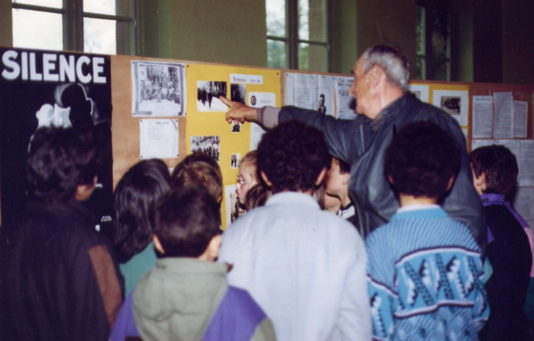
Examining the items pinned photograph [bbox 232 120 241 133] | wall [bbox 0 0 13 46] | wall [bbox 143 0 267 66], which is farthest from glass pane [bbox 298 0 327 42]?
wall [bbox 0 0 13 46]

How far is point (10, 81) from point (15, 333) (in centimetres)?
110

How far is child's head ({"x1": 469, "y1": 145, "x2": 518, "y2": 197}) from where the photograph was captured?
10.1ft

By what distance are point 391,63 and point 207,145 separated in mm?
1171

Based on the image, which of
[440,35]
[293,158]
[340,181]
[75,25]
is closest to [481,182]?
[340,181]

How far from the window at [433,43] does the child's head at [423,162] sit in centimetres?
483

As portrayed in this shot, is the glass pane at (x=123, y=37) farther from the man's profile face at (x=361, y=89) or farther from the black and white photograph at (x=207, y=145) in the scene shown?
the man's profile face at (x=361, y=89)

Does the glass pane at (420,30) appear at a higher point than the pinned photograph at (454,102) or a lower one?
higher

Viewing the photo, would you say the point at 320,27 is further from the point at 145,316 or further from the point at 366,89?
the point at 145,316

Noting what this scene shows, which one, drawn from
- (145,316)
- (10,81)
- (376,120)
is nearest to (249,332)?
(145,316)

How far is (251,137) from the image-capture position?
10.7ft

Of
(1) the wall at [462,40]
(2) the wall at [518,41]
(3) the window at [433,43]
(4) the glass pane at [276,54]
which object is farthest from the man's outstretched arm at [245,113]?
(2) the wall at [518,41]

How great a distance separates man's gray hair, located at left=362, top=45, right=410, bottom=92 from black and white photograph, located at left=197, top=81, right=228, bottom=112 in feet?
3.22

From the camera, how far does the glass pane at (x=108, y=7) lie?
3812mm

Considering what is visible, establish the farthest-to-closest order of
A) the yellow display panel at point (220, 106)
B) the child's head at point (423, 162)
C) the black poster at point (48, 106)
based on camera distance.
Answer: the yellow display panel at point (220, 106) → the black poster at point (48, 106) → the child's head at point (423, 162)
